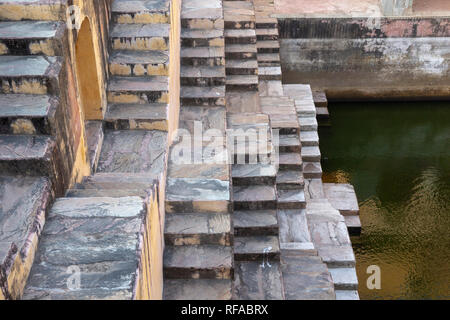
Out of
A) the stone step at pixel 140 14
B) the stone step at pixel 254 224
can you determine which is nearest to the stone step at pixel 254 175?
the stone step at pixel 254 224

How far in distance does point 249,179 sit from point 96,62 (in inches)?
69.6

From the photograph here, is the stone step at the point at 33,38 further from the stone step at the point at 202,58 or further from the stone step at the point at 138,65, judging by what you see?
the stone step at the point at 202,58

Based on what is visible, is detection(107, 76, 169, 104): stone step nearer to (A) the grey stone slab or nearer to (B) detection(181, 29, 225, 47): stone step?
(B) detection(181, 29, 225, 47): stone step

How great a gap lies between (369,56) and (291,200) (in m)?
5.28

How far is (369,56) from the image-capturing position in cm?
980

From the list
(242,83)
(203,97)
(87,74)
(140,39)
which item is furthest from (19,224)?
(242,83)

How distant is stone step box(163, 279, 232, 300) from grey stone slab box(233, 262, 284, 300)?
119mm

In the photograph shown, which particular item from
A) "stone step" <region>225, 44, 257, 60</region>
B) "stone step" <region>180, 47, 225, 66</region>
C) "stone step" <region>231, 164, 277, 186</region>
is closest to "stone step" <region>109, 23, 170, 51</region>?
"stone step" <region>180, 47, 225, 66</region>

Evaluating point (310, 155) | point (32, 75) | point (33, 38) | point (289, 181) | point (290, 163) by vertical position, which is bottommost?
point (32, 75)

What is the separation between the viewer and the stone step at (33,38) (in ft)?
11.0

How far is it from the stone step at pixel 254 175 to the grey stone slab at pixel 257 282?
854 mm

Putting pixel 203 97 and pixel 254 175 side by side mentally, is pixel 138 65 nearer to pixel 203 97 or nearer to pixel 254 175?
pixel 203 97
